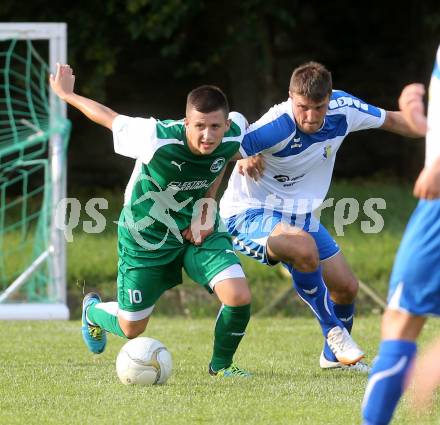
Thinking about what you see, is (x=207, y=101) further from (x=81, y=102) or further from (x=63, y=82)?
(x=63, y=82)

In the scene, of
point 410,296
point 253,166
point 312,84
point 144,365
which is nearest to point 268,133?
point 253,166

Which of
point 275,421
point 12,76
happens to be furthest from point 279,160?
point 12,76

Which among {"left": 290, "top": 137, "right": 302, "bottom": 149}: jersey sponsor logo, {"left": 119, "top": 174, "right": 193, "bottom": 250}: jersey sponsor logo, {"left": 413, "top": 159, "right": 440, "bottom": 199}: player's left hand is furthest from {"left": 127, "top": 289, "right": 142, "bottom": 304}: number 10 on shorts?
{"left": 413, "top": 159, "right": 440, "bottom": 199}: player's left hand

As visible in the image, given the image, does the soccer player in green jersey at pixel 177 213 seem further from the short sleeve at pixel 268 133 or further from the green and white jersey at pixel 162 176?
the short sleeve at pixel 268 133

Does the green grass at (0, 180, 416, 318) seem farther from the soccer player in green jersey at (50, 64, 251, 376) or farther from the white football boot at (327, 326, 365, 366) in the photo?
the soccer player in green jersey at (50, 64, 251, 376)

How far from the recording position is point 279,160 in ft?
21.4

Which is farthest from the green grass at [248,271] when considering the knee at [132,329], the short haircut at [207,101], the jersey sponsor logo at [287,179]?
the short haircut at [207,101]

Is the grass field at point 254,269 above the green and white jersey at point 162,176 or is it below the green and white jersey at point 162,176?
below

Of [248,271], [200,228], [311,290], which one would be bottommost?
[248,271]

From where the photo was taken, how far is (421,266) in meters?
3.77

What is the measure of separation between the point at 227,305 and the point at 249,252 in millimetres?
820

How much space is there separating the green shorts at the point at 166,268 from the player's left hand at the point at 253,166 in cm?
66

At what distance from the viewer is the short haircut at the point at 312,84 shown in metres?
6.03

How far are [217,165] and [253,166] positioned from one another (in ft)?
2.26
